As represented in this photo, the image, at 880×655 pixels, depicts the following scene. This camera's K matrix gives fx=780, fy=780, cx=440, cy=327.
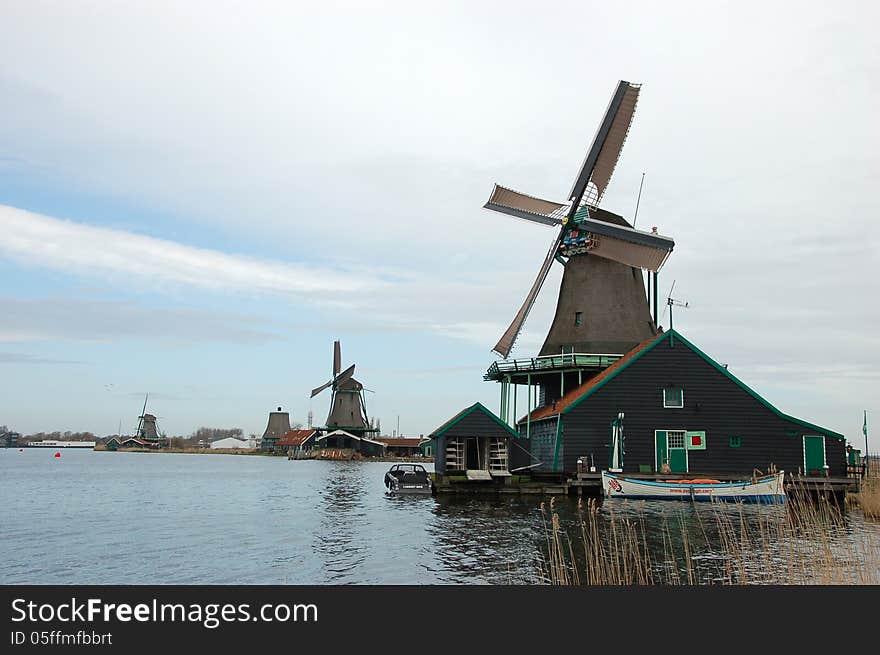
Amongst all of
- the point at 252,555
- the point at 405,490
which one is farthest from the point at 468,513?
the point at 252,555

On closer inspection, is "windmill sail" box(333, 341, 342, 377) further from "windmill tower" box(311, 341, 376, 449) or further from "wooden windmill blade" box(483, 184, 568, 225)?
"wooden windmill blade" box(483, 184, 568, 225)

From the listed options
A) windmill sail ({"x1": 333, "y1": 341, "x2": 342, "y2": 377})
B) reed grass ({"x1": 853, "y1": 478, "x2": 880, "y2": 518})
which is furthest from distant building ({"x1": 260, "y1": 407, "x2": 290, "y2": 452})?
reed grass ({"x1": 853, "y1": 478, "x2": 880, "y2": 518})

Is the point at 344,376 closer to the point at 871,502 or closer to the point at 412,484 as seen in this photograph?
the point at 412,484

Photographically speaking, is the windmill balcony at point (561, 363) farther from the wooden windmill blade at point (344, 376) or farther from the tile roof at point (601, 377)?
the wooden windmill blade at point (344, 376)

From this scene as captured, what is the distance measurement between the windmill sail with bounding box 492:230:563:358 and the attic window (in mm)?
10770

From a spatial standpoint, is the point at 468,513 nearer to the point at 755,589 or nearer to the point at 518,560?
the point at 518,560

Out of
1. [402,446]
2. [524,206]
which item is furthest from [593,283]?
[402,446]

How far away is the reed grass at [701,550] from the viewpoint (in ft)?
43.2

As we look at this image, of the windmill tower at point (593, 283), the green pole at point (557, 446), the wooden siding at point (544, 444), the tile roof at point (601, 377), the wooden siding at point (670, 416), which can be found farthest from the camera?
the windmill tower at point (593, 283)

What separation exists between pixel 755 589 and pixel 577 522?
15.8 m

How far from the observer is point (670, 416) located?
36.3 m

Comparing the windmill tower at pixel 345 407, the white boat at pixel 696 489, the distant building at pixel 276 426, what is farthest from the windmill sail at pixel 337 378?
the white boat at pixel 696 489

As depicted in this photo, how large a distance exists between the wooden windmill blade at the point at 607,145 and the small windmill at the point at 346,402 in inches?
2515

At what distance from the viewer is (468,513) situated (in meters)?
28.7
